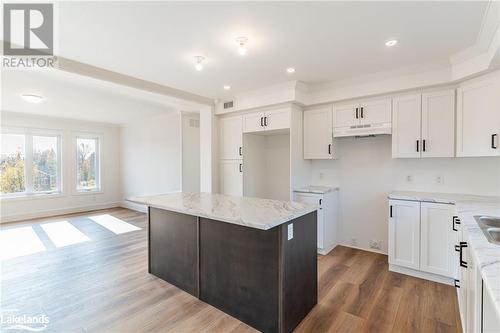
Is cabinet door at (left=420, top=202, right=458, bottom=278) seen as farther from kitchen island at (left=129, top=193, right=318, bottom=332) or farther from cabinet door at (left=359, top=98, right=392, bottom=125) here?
kitchen island at (left=129, top=193, right=318, bottom=332)

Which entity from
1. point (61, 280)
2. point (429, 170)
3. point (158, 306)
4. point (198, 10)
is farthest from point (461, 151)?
point (61, 280)

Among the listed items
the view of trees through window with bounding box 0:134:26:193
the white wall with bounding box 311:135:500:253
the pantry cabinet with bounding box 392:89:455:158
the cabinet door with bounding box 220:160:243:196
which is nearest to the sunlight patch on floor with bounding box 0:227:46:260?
the view of trees through window with bounding box 0:134:26:193

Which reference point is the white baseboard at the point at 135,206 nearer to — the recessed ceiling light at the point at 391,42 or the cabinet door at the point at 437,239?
the cabinet door at the point at 437,239

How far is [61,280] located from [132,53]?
9.45ft

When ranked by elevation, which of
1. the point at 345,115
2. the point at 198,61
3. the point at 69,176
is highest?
the point at 198,61

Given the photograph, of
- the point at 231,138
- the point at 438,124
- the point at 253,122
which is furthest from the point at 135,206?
the point at 438,124

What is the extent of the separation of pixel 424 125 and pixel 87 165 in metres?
8.29

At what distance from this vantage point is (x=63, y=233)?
4895 millimetres

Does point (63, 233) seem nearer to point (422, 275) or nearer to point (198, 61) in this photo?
point (198, 61)

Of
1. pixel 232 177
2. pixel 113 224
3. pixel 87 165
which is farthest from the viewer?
pixel 87 165

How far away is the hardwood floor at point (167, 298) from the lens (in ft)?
7.00

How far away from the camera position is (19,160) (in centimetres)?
602

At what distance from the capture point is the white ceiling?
6.40 feet

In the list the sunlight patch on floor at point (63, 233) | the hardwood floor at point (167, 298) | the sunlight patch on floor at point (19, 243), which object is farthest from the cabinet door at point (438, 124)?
the sunlight patch on floor at point (19, 243)
